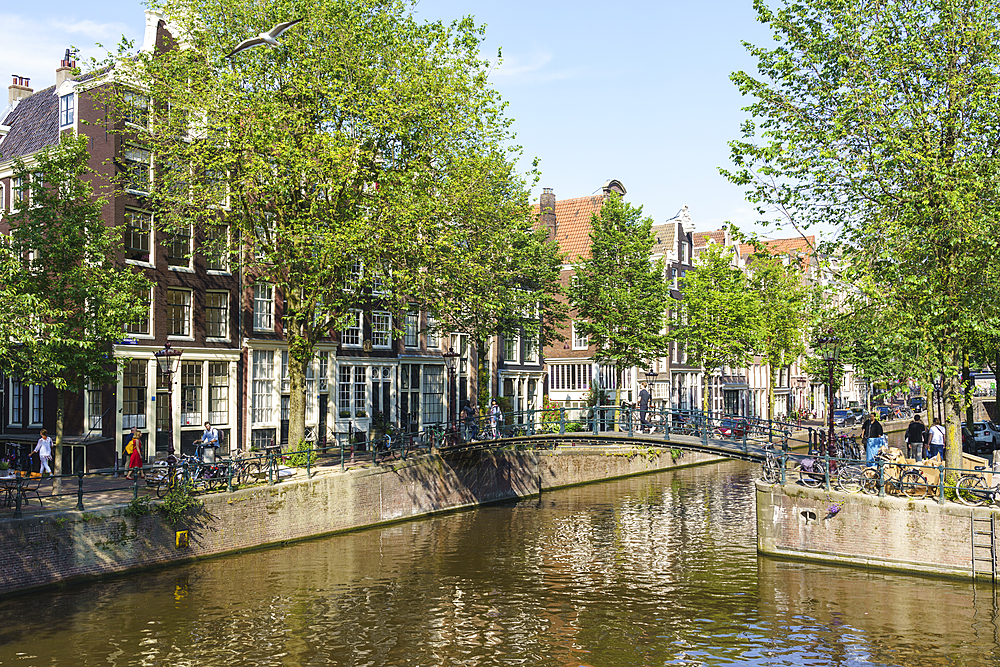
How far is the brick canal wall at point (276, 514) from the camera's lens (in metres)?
21.8

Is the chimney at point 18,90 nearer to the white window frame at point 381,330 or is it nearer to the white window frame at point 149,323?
the white window frame at point 149,323

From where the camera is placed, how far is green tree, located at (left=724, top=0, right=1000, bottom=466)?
23.9 metres

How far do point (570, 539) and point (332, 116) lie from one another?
51.5 ft

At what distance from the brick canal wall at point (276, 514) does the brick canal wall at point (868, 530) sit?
42.0 ft

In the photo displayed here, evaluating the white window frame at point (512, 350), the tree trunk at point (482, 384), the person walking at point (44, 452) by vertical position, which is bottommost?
the person walking at point (44, 452)

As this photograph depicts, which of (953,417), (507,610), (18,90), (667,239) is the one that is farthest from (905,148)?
(667,239)

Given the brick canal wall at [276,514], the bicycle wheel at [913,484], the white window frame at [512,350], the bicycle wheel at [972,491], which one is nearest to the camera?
the brick canal wall at [276,514]

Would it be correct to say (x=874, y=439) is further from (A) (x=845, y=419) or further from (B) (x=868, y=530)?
(A) (x=845, y=419)

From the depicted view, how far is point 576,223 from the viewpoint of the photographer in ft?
209

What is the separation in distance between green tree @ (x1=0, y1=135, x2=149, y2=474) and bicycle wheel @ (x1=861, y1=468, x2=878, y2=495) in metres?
20.9

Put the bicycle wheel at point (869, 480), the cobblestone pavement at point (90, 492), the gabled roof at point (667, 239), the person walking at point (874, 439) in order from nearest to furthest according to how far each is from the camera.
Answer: the cobblestone pavement at point (90, 492) < the bicycle wheel at point (869, 480) < the person walking at point (874, 439) < the gabled roof at point (667, 239)

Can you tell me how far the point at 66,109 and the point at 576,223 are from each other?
37.0 m

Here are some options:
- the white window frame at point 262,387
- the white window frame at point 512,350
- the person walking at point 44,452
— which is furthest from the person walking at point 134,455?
the white window frame at point 512,350

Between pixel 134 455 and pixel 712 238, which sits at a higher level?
pixel 712 238
